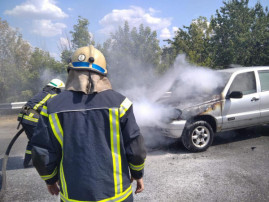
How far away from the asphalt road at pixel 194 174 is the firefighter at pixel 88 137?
5.92ft

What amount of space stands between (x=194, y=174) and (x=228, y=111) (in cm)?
187

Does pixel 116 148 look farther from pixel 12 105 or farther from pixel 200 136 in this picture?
pixel 12 105

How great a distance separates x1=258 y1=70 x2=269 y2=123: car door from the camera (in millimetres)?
5531

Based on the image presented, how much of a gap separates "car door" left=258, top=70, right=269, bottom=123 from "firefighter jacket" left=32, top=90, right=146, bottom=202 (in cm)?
485

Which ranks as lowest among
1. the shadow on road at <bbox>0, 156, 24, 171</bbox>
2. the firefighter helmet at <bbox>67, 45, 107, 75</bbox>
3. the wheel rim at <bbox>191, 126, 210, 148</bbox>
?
the shadow on road at <bbox>0, 156, 24, 171</bbox>

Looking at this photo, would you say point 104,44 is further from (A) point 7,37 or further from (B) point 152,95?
(A) point 7,37

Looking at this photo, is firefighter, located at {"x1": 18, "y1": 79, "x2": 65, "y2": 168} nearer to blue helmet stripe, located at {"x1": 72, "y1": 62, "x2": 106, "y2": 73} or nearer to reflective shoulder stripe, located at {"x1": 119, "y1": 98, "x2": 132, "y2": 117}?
blue helmet stripe, located at {"x1": 72, "y1": 62, "x2": 106, "y2": 73}

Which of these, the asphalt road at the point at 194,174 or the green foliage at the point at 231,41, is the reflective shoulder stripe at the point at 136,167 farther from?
the green foliage at the point at 231,41

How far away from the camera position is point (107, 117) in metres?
1.62

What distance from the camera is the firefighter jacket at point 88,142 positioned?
1.60 metres

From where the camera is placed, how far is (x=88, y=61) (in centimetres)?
169

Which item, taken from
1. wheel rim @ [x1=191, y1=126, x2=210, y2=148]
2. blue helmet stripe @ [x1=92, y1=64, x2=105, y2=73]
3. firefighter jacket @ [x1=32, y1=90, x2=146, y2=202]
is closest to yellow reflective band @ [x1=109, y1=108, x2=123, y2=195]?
firefighter jacket @ [x1=32, y1=90, x2=146, y2=202]

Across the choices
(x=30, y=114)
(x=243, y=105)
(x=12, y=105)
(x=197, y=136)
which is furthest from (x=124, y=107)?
(x=12, y=105)

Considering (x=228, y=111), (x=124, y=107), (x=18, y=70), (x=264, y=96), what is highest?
(x=18, y=70)
